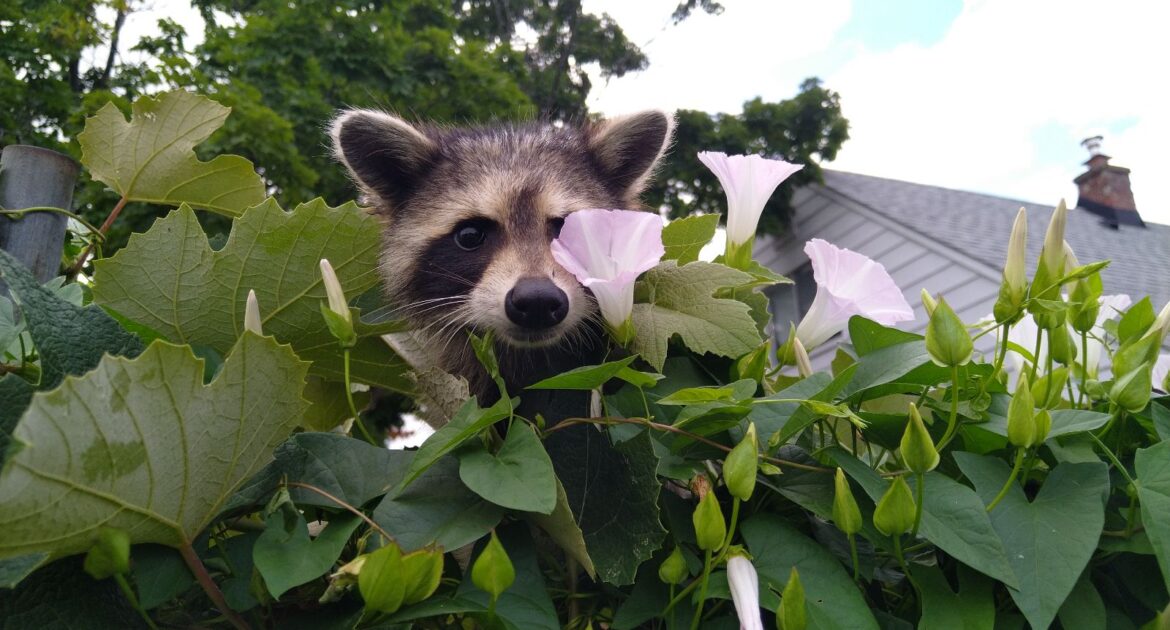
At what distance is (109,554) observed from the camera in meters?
0.75

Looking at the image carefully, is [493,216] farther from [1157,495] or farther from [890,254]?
[890,254]

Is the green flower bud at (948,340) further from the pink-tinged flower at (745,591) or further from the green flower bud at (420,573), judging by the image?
the green flower bud at (420,573)

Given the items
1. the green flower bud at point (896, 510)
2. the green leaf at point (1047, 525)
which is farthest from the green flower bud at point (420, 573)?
the green leaf at point (1047, 525)

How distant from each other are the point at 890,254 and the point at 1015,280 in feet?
40.0

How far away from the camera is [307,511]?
38.8 inches

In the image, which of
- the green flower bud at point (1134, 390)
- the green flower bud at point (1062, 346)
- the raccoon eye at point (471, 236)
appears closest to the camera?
the green flower bud at point (1134, 390)

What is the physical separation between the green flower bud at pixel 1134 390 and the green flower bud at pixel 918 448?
1.08 feet

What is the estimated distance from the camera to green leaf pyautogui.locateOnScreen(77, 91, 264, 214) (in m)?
1.32

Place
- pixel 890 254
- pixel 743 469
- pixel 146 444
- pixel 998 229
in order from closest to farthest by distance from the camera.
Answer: pixel 146 444 → pixel 743 469 → pixel 890 254 → pixel 998 229

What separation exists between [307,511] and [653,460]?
0.44 meters

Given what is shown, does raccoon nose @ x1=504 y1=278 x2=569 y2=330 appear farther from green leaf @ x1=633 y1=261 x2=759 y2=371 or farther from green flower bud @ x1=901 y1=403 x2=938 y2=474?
green flower bud @ x1=901 y1=403 x2=938 y2=474

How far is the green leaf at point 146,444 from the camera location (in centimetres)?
66

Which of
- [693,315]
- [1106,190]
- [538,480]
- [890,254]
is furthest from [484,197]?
[1106,190]

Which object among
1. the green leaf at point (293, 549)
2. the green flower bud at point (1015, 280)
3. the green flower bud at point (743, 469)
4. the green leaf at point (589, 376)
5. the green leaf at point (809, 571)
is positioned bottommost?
the green leaf at point (293, 549)
